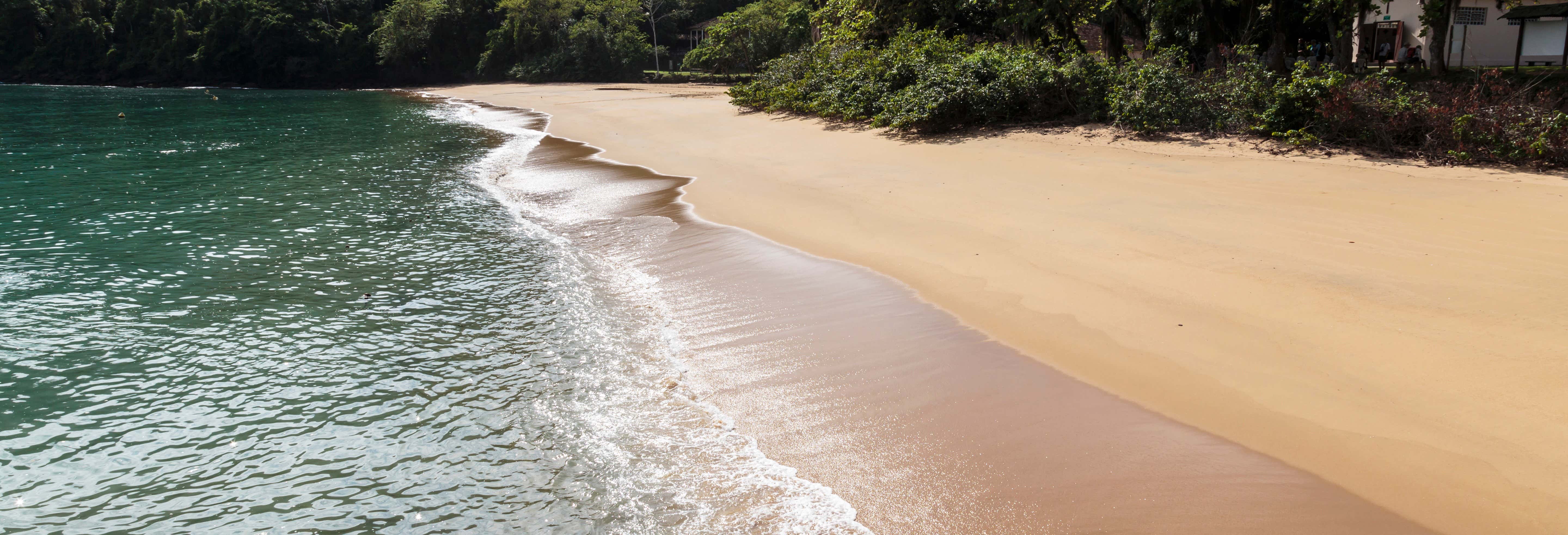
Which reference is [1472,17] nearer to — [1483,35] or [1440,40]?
[1483,35]

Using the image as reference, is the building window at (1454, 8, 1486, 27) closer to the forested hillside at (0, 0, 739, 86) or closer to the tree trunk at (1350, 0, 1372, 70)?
the tree trunk at (1350, 0, 1372, 70)

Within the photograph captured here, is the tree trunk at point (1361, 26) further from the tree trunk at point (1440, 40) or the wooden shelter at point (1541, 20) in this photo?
the wooden shelter at point (1541, 20)

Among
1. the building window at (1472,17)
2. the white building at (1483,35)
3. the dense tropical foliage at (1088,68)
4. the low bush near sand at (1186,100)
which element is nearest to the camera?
the low bush near sand at (1186,100)

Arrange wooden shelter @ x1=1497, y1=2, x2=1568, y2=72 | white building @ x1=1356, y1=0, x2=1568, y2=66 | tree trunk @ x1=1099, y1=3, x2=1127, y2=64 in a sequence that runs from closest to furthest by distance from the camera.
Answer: tree trunk @ x1=1099, y1=3, x2=1127, y2=64, wooden shelter @ x1=1497, y1=2, x2=1568, y2=72, white building @ x1=1356, y1=0, x2=1568, y2=66

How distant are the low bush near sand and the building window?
1301 centimetres

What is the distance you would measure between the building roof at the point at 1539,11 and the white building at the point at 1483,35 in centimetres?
54

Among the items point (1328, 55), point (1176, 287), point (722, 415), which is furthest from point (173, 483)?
point (1328, 55)

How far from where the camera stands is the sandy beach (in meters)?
3.62

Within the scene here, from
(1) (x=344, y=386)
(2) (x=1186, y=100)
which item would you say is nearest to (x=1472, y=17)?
(2) (x=1186, y=100)

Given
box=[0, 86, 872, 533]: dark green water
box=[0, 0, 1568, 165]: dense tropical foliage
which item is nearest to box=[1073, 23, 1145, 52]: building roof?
box=[0, 0, 1568, 165]: dense tropical foliage

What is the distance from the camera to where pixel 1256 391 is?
172 inches

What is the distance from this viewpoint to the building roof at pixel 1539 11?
67.7 feet

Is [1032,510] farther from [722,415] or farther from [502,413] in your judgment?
[502,413]

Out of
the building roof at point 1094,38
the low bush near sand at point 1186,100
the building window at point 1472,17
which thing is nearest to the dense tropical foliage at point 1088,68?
the low bush near sand at point 1186,100
